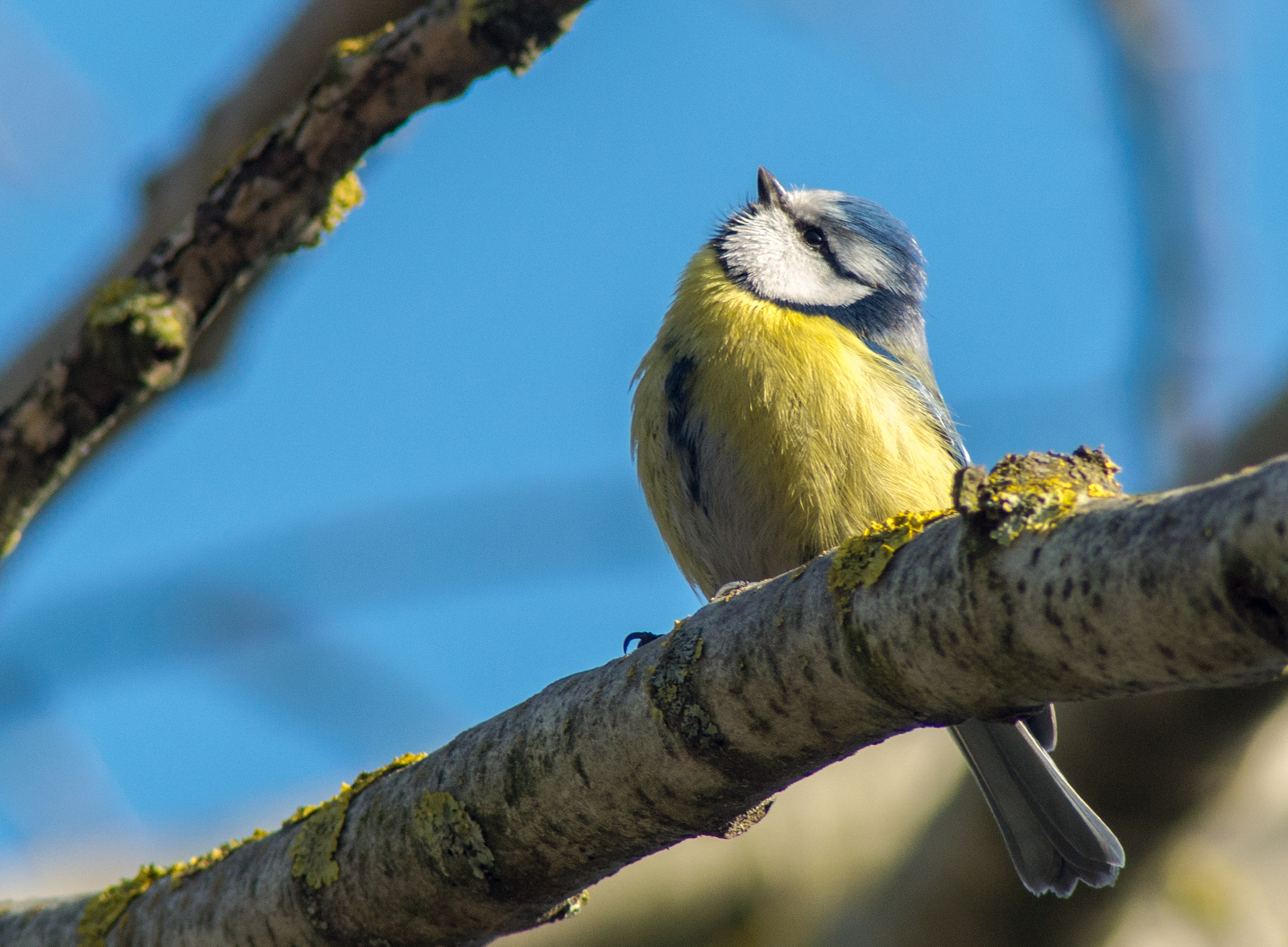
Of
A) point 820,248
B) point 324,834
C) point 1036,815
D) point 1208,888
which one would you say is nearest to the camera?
point 324,834

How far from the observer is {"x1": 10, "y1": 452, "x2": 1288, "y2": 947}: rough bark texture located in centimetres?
119

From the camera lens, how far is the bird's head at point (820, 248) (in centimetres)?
336

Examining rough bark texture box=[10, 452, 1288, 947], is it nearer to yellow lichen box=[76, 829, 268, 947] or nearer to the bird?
yellow lichen box=[76, 829, 268, 947]

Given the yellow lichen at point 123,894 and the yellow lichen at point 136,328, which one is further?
the yellow lichen at point 136,328

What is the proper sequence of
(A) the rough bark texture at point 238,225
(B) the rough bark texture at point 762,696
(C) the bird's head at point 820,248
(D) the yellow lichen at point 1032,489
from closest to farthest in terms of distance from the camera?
(B) the rough bark texture at point 762,696
(D) the yellow lichen at point 1032,489
(A) the rough bark texture at point 238,225
(C) the bird's head at point 820,248

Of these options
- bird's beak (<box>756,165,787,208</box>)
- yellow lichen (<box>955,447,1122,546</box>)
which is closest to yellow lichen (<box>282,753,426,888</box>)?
yellow lichen (<box>955,447,1122,546</box>)

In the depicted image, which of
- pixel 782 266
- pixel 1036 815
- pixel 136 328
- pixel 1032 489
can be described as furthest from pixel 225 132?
pixel 1036 815

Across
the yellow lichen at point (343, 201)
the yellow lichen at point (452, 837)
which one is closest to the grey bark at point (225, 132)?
the yellow lichen at point (343, 201)

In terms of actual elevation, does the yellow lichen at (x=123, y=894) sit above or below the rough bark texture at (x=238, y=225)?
below

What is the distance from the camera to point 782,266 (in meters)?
3.42

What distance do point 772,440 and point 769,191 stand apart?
4.69ft

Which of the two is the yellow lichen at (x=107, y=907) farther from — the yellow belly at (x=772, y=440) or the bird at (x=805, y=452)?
the yellow belly at (x=772, y=440)

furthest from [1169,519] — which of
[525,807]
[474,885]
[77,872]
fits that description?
[77,872]

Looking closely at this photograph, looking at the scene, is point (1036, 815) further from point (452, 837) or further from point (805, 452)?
point (452, 837)
